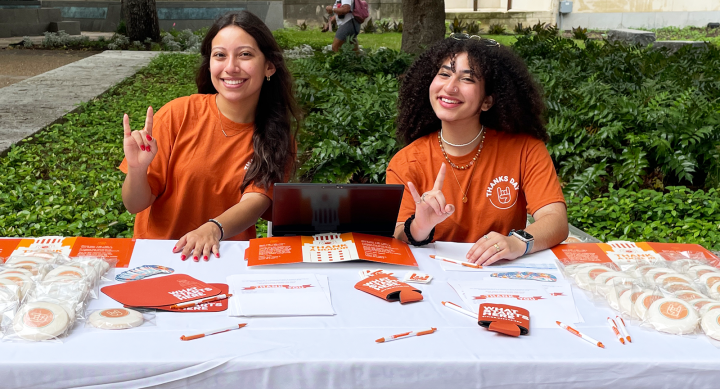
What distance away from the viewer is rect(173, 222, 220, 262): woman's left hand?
242 centimetres

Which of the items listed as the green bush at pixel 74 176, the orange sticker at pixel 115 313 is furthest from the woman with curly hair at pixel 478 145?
the green bush at pixel 74 176

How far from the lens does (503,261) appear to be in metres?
2.48

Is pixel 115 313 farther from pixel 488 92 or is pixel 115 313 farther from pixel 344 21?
pixel 344 21

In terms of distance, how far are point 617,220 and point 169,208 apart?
3.46 m

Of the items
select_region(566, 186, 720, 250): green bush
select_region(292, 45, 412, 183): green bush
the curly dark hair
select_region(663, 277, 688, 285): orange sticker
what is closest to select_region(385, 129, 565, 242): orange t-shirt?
the curly dark hair

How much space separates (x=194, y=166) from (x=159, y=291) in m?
1.13

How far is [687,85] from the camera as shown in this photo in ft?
22.3

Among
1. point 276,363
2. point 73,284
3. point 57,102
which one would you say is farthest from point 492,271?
point 57,102

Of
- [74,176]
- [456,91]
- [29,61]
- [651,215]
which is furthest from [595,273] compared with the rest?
[29,61]

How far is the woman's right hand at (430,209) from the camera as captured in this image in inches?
97.1

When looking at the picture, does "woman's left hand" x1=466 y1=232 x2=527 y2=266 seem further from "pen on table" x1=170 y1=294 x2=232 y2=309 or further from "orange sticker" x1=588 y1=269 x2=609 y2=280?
"pen on table" x1=170 y1=294 x2=232 y2=309

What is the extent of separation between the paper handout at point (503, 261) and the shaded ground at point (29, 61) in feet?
30.1

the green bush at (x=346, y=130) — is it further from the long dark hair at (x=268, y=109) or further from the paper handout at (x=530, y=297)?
the paper handout at (x=530, y=297)

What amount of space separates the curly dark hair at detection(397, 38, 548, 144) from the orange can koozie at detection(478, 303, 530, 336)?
1301mm
